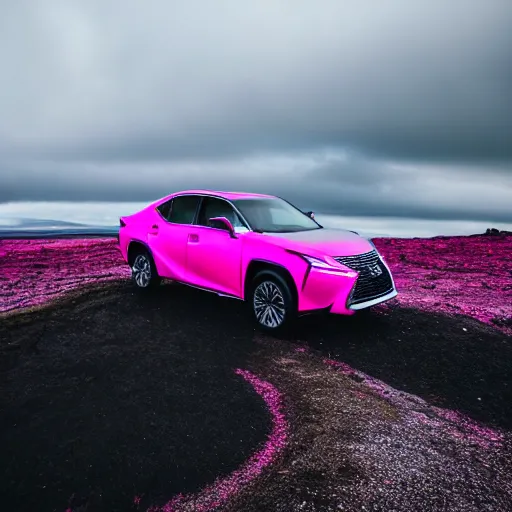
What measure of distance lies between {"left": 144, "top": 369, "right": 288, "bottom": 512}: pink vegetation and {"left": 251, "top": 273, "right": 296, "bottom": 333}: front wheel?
1712mm

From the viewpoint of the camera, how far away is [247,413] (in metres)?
4.36

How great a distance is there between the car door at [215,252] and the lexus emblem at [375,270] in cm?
184

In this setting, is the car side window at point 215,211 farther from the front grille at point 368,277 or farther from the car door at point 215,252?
the front grille at point 368,277

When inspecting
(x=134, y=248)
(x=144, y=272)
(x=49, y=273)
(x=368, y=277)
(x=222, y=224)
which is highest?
(x=222, y=224)

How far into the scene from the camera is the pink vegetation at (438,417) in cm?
415

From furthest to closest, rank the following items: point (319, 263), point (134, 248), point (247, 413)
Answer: point (134, 248) → point (319, 263) → point (247, 413)

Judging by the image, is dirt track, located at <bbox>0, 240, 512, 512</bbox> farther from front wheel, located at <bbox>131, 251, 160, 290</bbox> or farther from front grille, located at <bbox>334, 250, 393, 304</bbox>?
front wheel, located at <bbox>131, 251, 160, 290</bbox>

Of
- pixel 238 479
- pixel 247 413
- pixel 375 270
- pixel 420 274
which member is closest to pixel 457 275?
pixel 420 274

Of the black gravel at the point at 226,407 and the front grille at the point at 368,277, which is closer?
the black gravel at the point at 226,407

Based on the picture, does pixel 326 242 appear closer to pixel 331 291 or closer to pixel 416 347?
pixel 331 291

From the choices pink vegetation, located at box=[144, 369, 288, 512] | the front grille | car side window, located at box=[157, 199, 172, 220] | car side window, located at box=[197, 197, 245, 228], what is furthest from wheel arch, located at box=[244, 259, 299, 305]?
car side window, located at box=[157, 199, 172, 220]

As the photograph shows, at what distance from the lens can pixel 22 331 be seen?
6641 mm

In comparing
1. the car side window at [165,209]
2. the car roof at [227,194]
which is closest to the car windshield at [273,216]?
the car roof at [227,194]

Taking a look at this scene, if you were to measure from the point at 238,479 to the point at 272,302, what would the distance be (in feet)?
9.86
